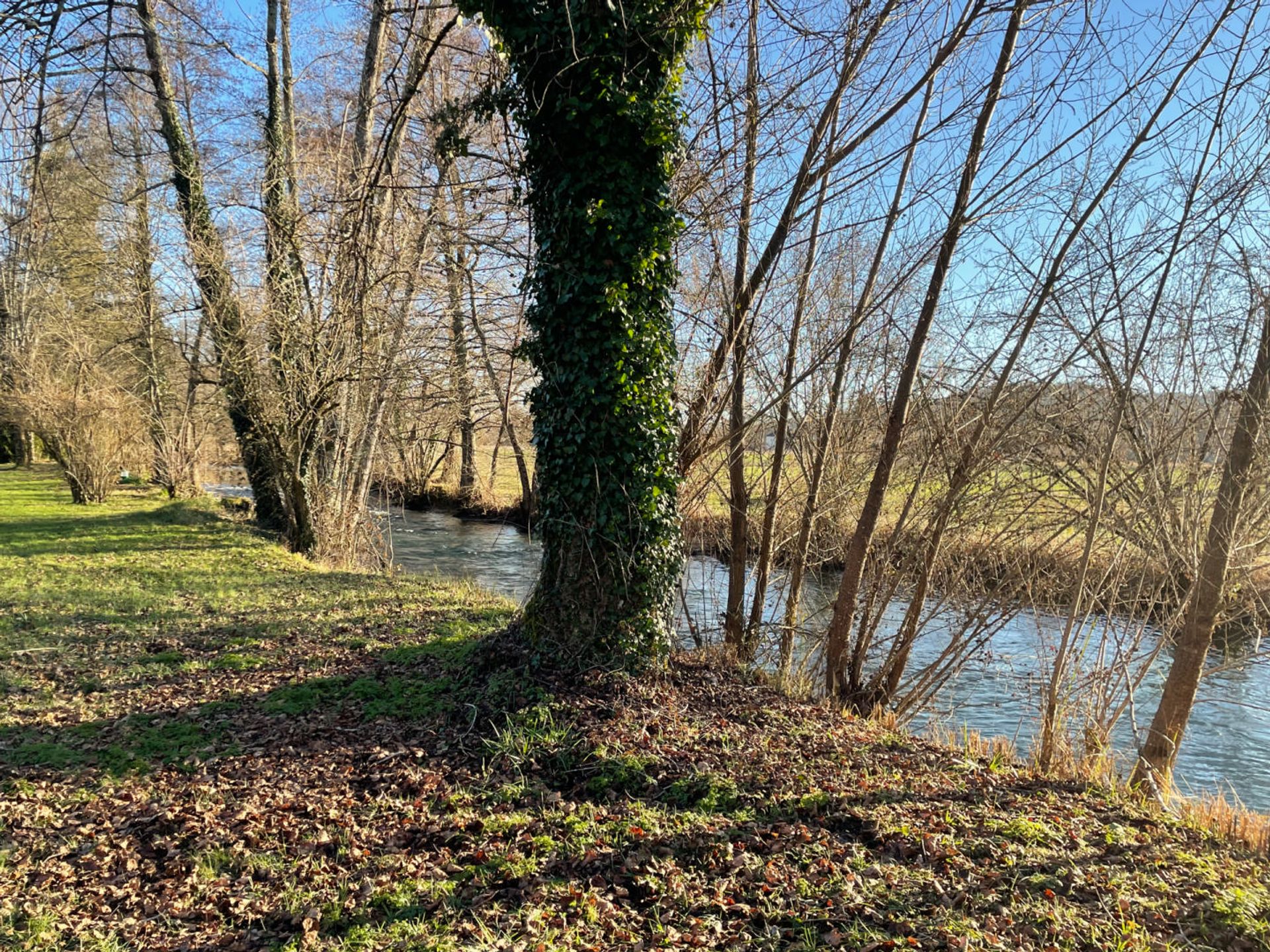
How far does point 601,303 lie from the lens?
4965mm

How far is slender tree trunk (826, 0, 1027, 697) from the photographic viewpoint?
5.74 meters

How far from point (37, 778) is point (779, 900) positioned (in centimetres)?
402

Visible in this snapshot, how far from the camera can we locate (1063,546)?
725 centimetres

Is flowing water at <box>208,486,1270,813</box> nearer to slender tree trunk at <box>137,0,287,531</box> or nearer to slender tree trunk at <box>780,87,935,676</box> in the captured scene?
slender tree trunk at <box>780,87,935,676</box>

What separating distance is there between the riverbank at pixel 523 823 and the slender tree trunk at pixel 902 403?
1352 mm

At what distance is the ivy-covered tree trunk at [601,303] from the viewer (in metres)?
4.92

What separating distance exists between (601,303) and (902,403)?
2.93 meters

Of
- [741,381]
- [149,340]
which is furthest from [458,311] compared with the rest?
[149,340]

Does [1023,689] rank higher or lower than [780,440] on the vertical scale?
lower

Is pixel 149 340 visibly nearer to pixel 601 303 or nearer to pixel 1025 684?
pixel 601 303

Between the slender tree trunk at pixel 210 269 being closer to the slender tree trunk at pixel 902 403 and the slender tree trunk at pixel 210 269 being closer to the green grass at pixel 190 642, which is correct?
the green grass at pixel 190 642

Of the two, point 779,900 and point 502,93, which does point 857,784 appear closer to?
point 779,900

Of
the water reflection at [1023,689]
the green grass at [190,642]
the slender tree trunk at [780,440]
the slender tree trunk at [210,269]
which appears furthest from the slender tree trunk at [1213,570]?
the slender tree trunk at [210,269]

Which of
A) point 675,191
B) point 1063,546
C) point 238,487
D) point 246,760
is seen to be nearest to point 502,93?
point 675,191
